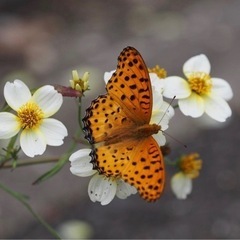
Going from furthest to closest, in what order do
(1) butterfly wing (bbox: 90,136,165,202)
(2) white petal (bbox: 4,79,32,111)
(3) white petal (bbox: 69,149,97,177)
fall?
(2) white petal (bbox: 4,79,32,111)
(3) white petal (bbox: 69,149,97,177)
(1) butterfly wing (bbox: 90,136,165,202)

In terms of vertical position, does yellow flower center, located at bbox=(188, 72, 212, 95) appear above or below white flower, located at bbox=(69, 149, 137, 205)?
above

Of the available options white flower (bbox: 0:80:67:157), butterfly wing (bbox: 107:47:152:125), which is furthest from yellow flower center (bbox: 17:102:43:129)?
butterfly wing (bbox: 107:47:152:125)

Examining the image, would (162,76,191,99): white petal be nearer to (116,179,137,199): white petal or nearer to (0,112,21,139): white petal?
(116,179,137,199): white petal

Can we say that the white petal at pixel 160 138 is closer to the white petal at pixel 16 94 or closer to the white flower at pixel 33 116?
the white flower at pixel 33 116

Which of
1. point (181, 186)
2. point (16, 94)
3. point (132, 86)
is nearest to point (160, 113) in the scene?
point (132, 86)

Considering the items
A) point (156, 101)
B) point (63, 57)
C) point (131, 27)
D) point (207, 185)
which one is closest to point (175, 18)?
point (131, 27)

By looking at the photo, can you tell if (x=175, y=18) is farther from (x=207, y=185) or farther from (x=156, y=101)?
(x=156, y=101)

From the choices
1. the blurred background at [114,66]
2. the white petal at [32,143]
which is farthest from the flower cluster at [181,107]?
the blurred background at [114,66]

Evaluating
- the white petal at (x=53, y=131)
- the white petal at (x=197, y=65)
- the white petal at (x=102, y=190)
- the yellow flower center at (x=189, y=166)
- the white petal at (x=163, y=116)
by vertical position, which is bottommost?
the white petal at (x=102, y=190)
